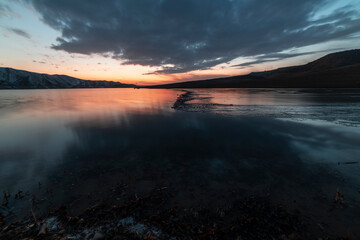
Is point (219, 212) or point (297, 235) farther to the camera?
point (219, 212)

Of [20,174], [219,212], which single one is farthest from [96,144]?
[219,212]

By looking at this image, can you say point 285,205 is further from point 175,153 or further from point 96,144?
point 96,144

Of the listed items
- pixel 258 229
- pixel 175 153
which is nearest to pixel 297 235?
pixel 258 229

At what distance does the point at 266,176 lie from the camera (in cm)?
718

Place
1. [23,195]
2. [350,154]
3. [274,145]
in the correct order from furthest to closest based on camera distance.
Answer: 1. [274,145]
2. [350,154]
3. [23,195]

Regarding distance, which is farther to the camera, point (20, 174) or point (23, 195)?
point (20, 174)

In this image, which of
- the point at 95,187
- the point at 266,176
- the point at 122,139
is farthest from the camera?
the point at 122,139

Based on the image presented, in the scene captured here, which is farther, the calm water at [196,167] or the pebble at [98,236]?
the calm water at [196,167]

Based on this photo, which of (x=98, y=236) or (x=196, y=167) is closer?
(x=98, y=236)

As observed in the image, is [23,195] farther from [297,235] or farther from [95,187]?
[297,235]

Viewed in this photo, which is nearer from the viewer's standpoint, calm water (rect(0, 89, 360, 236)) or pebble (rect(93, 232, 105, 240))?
pebble (rect(93, 232, 105, 240))

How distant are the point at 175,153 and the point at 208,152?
2.33m

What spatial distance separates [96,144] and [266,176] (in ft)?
39.3

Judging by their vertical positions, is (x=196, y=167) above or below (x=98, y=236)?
below
